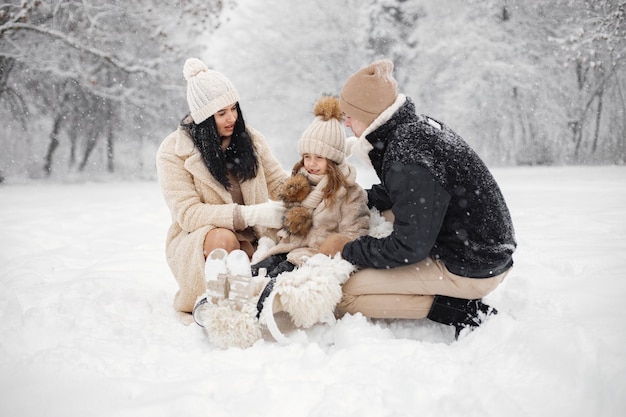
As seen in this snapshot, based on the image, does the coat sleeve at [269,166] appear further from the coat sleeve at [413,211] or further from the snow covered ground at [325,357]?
the coat sleeve at [413,211]

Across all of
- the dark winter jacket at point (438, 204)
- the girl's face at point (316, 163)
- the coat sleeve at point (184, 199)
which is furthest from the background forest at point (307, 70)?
the dark winter jacket at point (438, 204)

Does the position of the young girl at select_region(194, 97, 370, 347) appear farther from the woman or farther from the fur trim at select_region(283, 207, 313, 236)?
the woman

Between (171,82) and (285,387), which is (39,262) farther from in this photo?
(171,82)

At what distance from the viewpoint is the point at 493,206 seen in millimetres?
2367

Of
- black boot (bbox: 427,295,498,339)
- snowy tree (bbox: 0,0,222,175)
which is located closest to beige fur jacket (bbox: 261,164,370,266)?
black boot (bbox: 427,295,498,339)

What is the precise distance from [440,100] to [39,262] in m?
13.3

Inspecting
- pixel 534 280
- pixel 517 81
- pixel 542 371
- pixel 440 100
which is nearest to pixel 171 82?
pixel 440 100

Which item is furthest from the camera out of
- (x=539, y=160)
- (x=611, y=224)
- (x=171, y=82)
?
(x=539, y=160)

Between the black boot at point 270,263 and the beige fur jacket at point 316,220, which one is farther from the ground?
the beige fur jacket at point 316,220

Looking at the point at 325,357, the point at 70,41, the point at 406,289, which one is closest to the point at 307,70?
the point at 70,41

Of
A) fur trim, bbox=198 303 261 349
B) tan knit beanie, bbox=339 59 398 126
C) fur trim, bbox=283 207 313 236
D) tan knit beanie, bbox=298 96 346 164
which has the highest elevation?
tan knit beanie, bbox=339 59 398 126

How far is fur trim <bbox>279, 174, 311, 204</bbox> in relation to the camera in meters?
2.95

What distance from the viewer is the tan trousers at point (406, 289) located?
2.47 meters

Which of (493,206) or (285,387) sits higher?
(493,206)
